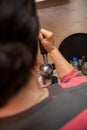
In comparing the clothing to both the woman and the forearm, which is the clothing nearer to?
Result: the woman

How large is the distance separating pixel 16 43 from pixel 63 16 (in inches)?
62.2

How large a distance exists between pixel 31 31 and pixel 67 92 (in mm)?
255

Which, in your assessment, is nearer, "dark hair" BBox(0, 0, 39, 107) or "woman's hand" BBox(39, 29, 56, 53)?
"dark hair" BBox(0, 0, 39, 107)

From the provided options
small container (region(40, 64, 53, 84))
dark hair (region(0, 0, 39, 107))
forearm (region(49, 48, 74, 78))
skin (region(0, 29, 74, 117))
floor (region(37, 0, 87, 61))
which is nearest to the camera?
dark hair (region(0, 0, 39, 107))

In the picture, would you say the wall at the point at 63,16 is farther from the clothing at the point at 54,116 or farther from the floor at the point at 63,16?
the clothing at the point at 54,116

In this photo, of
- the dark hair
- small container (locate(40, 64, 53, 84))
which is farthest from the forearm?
small container (locate(40, 64, 53, 84))

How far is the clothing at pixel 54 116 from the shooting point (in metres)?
0.70

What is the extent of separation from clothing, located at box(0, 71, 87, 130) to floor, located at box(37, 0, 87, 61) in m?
1.39

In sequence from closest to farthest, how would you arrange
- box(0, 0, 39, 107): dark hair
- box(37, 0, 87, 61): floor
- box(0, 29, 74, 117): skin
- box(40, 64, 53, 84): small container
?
box(0, 0, 39, 107): dark hair
box(0, 29, 74, 117): skin
box(40, 64, 53, 84): small container
box(37, 0, 87, 61): floor

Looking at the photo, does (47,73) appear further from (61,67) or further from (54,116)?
(54,116)

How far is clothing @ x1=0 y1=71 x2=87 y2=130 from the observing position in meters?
0.70

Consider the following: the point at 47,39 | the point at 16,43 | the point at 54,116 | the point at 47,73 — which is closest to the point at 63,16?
the point at 47,73

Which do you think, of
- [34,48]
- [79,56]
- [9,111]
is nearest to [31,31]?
[34,48]

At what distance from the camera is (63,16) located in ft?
6.89
